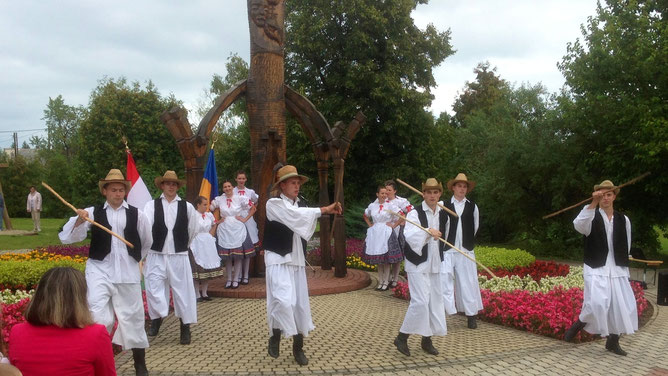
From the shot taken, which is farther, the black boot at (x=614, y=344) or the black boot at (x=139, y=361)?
the black boot at (x=614, y=344)

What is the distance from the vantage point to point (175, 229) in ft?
23.8

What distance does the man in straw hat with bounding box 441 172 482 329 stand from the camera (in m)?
8.02

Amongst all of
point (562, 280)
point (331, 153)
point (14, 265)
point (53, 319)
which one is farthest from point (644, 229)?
point (53, 319)

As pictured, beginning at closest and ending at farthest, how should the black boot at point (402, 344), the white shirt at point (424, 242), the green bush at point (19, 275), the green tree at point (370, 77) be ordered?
the black boot at point (402, 344) → the white shirt at point (424, 242) → the green bush at point (19, 275) → the green tree at point (370, 77)

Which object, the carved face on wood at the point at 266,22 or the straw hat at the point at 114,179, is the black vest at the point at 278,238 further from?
the carved face on wood at the point at 266,22

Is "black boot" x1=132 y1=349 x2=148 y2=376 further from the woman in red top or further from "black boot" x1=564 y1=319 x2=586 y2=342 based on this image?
"black boot" x1=564 y1=319 x2=586 y2=342

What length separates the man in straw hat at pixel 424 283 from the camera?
642cm

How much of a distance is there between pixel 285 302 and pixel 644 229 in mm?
14773

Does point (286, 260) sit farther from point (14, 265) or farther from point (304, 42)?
point (304, 42)

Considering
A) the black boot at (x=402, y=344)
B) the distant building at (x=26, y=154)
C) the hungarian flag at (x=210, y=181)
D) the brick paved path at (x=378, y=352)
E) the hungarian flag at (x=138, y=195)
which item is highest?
the distant building at (x=26, y=154)

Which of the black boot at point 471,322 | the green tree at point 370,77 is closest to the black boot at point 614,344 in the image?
the black boot at point 471,322

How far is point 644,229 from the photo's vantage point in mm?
17344

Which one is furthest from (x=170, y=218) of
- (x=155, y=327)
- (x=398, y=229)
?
(x=398, y=229)

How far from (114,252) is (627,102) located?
13096mm
